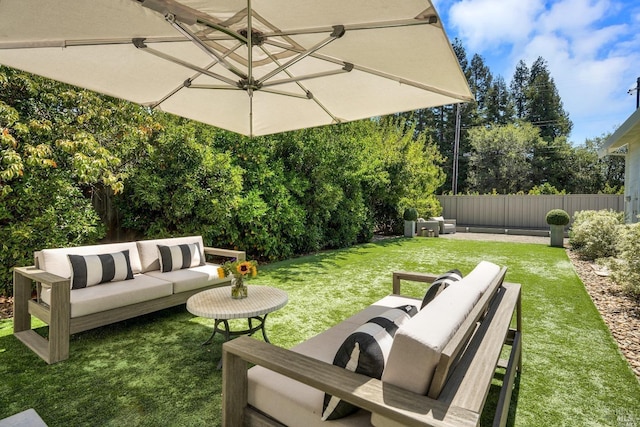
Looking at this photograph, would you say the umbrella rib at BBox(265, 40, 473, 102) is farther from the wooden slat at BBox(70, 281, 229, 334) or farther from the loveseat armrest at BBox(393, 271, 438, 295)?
the wooden slat at BBox(70, 281, 229, 334)

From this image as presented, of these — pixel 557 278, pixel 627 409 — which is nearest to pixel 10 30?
pixel 627 409

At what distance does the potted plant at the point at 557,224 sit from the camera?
9578 millimetres

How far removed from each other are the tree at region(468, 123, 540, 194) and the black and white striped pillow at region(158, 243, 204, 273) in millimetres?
22186

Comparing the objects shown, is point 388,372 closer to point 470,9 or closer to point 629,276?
point 629,276

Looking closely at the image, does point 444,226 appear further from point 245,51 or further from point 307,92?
point 245,51

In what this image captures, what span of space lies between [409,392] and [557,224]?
1054cm

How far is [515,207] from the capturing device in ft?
51.5

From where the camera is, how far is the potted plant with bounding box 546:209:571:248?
31.4 feet

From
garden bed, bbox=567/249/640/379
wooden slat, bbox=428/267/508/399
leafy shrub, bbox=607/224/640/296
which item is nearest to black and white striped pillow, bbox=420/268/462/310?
wooden slat, bbox=428/267/508/399

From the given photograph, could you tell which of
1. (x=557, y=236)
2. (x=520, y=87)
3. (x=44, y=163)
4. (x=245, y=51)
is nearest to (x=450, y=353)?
(x=245, y=51)

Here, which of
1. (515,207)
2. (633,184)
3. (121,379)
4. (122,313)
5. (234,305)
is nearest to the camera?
(121,379)

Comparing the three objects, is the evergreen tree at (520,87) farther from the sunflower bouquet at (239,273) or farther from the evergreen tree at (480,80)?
the sunflower bouquet at (239,273)

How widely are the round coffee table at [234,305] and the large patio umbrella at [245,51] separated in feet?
5.96

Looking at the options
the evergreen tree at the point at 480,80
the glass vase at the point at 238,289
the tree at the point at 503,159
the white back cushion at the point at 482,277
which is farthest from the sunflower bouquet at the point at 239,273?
the evergreen tree at the point at 480,80
